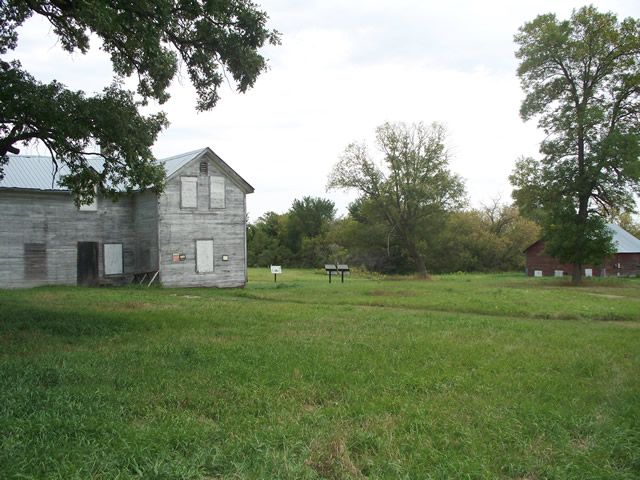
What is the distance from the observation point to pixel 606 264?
49.0 metres

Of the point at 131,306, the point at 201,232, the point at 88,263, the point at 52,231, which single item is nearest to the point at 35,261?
the point at 52,231

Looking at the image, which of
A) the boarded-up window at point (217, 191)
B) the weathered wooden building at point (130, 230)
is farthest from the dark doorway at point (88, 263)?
the boarded-up window at point (217, 191)

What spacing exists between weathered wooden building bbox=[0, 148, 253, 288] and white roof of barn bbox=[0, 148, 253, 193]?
5cm

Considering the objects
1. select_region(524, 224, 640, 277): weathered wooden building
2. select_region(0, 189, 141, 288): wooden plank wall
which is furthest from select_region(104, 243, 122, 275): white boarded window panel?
select_region(524, 224, 640, 277): weathered wooden building

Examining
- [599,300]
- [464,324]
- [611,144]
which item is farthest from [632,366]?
[611,144]

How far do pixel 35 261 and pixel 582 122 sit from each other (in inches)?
1153

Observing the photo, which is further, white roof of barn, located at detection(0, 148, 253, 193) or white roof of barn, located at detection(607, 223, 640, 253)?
white roof of barn, located at detection(607, 223, 640, 253)

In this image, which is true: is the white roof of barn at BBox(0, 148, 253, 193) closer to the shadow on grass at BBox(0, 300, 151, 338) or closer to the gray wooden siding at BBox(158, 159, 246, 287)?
the gray wooden siding at BBox(158, 159, 246, 287)

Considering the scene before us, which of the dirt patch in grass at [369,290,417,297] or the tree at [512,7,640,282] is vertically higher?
the tree at [512,7,640,282]

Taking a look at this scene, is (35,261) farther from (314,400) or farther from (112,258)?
(314,400)

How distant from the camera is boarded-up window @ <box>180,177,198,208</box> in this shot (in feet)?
99.1

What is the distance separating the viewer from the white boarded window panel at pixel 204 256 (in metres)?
30.6

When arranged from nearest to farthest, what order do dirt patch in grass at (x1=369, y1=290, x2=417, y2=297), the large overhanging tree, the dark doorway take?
1. the large overhanging tree
2. dirt patch in grass at (x1=369, y1=290, x2=417, y2=297)
3. the dark doorway

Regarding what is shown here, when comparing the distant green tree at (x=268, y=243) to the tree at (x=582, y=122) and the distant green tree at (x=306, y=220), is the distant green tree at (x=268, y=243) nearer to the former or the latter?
the distant green tree at (x=306, y=220)
